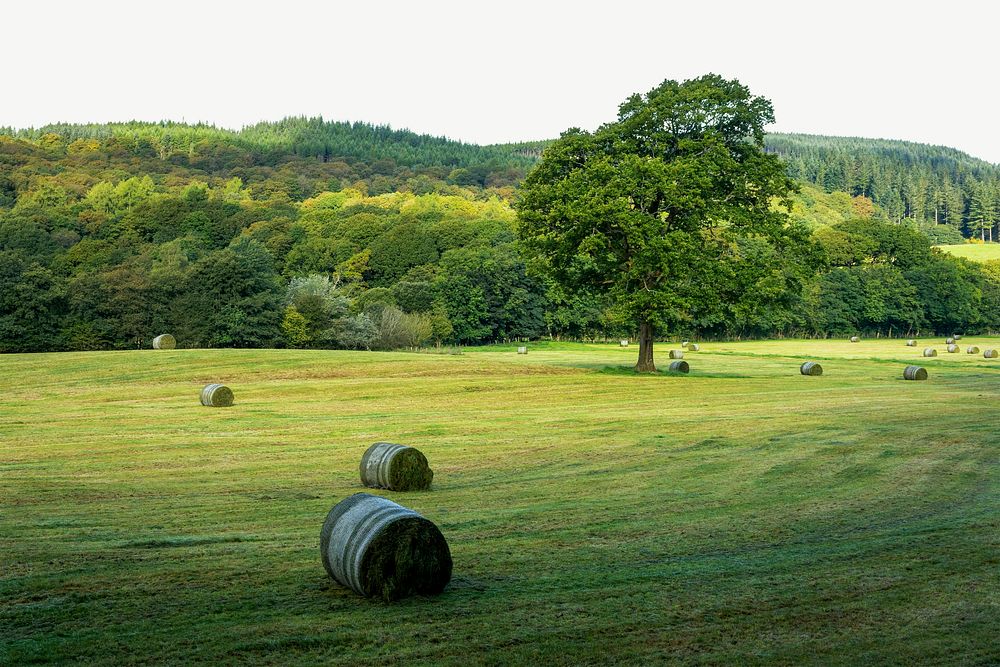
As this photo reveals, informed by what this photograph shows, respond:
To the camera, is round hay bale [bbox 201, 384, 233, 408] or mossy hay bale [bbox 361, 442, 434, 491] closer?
mossy hay bale [bbox 361, 442, 434, 491]

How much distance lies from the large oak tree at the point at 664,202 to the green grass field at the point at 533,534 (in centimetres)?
1188

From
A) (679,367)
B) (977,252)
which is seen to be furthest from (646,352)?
(977,252)

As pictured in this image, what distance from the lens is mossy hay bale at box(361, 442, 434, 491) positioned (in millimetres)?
17250

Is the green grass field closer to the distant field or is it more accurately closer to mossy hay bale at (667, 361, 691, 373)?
mossy hay bale at (667, 361, 691, 373)

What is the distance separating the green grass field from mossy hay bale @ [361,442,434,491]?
375mm

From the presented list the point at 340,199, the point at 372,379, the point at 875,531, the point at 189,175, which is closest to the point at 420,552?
the point at 875,531

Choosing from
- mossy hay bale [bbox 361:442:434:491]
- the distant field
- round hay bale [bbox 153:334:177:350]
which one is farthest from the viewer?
the distant field

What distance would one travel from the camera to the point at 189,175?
19975 centimetres

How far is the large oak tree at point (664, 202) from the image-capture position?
41938 millimetres

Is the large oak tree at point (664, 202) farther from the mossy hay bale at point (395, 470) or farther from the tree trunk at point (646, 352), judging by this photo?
the mossy hay bale at point (395, 470)

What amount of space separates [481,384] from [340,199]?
140 m

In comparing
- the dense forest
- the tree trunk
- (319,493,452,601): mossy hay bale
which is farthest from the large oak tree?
(319,493,452,601): mossy hay bale

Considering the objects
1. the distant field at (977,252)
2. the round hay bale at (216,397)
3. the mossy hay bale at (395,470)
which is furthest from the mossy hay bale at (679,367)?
the distant field at (977,252)

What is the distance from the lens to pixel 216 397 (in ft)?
107
